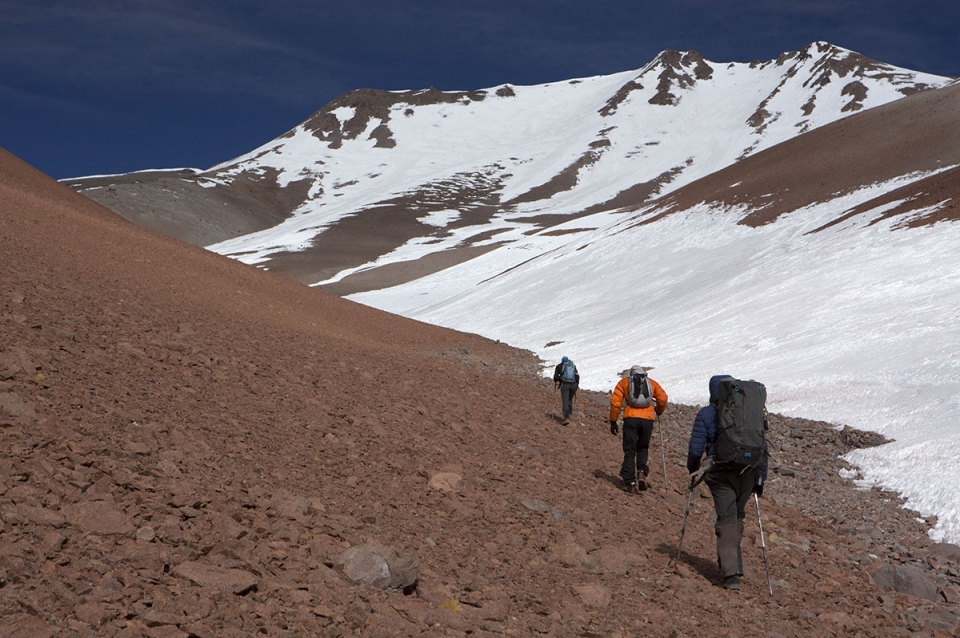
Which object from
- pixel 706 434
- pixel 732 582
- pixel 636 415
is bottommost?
pixel 732 582

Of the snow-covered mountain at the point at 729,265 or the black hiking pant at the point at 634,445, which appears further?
the snow-covered mountain at the point at 729,265

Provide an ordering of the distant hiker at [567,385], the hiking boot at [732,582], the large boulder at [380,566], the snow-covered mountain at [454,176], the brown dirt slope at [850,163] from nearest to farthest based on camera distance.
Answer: the large boulder at [380,566], the hiking boot at [732,582], the distant hiker at [567,385], the brown dirt slope at [850,163], the snow-covered mountain at [454,176]

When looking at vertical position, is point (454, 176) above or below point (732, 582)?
above

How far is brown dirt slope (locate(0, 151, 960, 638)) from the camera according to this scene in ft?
15.9

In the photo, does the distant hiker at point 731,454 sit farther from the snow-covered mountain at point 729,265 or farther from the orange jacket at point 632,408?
the snow-covered mountain at point 729,265

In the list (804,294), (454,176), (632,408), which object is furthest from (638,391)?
(454,176)

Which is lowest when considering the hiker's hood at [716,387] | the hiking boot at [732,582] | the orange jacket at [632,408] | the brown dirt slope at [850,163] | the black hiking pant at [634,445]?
the hiking boot at [732,582]

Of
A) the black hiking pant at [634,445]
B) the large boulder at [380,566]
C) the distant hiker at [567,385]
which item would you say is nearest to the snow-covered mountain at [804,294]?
the black hiking pant at [634,445]

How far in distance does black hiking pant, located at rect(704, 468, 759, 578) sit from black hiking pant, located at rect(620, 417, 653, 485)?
106 inches

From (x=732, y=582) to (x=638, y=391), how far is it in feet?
10.7

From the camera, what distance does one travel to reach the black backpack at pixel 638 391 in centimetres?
1016

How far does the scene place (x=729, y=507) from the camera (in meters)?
7.45

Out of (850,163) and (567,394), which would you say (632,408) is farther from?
(850,163)

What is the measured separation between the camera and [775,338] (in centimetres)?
2361
